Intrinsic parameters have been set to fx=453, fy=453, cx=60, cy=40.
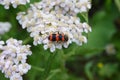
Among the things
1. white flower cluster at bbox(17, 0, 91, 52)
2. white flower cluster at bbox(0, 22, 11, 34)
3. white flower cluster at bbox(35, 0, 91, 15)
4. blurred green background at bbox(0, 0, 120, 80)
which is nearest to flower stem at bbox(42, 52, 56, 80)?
white flower cluster at bbox(17, 0, 91, 52)

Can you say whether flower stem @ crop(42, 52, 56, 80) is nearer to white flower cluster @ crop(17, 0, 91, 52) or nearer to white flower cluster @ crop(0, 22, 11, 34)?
white flower cluster @ crop(17, 0, 91, 52)

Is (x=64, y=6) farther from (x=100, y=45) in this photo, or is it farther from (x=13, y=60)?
(x=100, y=45)

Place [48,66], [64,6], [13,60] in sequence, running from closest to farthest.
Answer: [13,60]
[48,66]
[64,6]

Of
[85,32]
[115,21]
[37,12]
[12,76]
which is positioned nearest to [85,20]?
[85,32]

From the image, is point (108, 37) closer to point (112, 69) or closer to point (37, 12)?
point (112, 69)

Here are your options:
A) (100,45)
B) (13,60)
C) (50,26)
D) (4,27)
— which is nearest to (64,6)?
(50,26)

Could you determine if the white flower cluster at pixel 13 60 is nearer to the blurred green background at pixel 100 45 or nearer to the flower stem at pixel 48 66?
the flower stem at pixel 48 66

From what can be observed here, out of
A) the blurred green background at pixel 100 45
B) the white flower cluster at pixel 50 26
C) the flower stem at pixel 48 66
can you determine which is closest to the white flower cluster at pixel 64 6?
the white flower cluster at pixel 50 26
